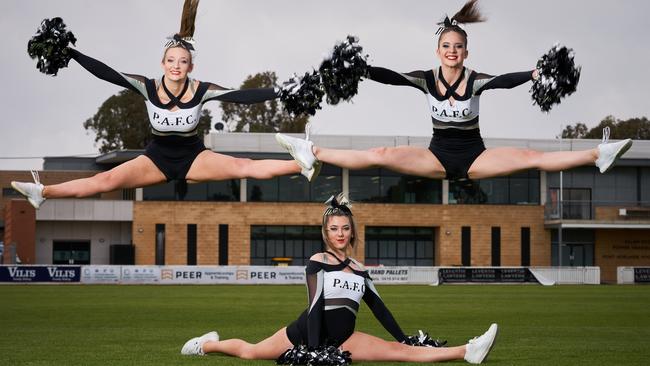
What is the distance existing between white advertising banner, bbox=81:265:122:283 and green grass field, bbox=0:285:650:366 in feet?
31.2

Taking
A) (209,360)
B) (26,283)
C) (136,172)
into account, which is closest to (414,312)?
(209,360)

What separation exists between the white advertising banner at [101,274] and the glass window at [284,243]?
12135 mm

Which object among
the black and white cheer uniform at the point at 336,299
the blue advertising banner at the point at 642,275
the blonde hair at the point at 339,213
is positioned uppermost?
the blonde hair at the point at 339,213

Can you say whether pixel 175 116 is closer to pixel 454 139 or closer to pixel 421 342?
pixel 454 139

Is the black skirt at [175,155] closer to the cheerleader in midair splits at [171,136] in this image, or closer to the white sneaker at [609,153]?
the cheerleader in midair splits at [171,136]

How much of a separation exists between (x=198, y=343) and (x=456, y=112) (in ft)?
15.0

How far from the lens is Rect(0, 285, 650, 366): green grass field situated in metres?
13.0

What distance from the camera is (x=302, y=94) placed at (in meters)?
8.95

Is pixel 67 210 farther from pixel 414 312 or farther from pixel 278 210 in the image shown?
pixel 414 312

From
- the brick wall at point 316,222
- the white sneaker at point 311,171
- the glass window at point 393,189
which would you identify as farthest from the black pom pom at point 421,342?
the glass window at point 393,189

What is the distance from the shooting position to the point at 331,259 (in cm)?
1060

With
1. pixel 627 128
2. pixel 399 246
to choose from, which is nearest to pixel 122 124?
pixel 399 246

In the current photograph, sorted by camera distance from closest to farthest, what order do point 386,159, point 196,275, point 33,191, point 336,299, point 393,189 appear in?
1. point 386,159
2. point 33,191
3. point 336,299
4. point 196,275
5. point 393,189

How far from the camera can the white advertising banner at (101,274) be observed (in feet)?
145
